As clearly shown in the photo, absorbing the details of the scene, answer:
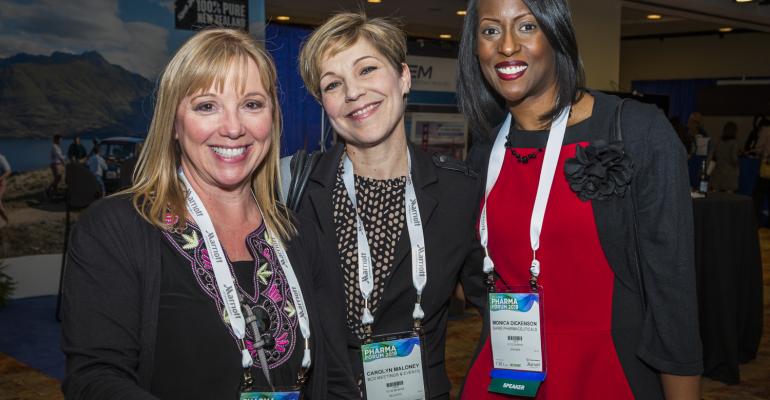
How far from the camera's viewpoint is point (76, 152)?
665 cm

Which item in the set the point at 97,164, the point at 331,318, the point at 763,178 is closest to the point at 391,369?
the point at 331,318

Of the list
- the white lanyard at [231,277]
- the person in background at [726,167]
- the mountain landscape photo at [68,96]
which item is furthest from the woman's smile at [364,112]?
the person in background at [726,167]

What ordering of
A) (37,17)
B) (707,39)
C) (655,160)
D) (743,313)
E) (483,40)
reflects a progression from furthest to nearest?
(707,39), (37,17), (743,313), (483,40), (655,160)

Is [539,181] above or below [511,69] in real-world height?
below

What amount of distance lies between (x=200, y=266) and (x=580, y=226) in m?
0.85

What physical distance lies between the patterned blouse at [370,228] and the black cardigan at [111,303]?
0.60 m

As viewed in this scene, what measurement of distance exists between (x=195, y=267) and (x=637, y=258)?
96cm

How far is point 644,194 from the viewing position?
165 cm

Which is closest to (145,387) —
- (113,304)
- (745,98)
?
(113,304)

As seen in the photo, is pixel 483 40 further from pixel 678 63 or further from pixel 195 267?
pixel 678 63

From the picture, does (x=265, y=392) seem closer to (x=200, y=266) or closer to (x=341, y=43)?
(x=200, y=266)

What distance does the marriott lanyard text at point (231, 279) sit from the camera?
1.49 metres

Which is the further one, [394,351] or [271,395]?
[394,351]

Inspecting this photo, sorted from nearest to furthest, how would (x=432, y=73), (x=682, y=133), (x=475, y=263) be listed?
(x=475, y=263), (x=432, y=73), (x=682, y=133)
